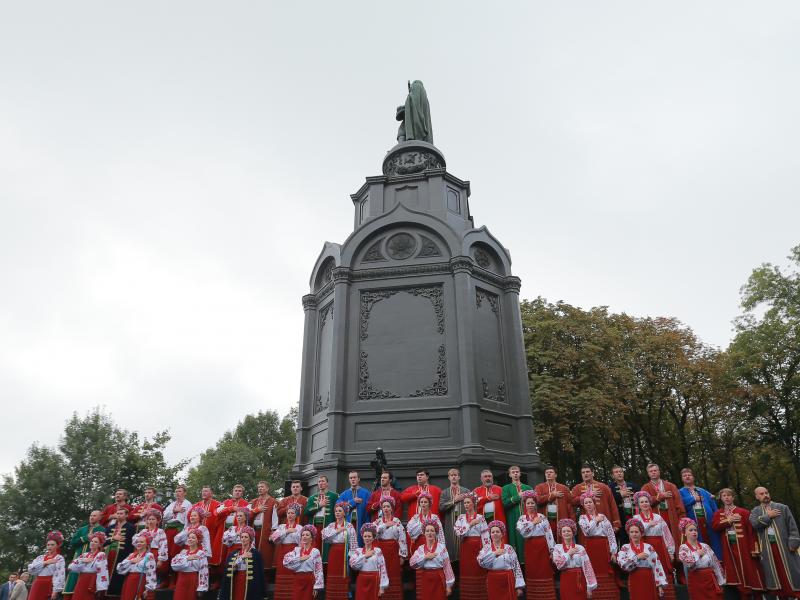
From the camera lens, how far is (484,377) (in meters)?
13.5

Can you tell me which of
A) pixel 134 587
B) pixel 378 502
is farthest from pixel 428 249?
pixel 134 587

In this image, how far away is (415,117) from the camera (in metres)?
18.4

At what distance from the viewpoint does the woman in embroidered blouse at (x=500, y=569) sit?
8.34 meters

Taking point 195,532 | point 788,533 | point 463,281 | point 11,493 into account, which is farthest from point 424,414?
point 11,493

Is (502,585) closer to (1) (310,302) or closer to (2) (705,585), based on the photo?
(2) (705,585)

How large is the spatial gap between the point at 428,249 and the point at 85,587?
990 cm

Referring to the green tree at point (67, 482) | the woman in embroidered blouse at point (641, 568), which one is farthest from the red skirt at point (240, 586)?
the green tree at point (67, 482)

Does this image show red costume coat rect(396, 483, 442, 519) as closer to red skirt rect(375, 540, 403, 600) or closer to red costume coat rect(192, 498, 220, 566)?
red skirt rect(375, 540, 403, 600)

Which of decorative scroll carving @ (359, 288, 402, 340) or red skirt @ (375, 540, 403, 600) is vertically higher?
decorative scroll carving @ (359, 288, 402, 340)

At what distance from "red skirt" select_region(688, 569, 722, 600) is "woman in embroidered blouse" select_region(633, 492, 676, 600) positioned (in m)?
0.35

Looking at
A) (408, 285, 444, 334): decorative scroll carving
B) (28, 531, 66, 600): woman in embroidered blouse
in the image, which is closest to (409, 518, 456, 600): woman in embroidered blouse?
(408, 285, 444, 334): decorative scroll carving

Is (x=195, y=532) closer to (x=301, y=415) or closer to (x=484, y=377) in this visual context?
(x=301, y=415)

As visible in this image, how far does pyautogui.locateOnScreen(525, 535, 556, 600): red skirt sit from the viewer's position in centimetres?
885

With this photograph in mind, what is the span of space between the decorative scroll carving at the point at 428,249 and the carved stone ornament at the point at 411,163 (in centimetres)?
298
